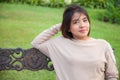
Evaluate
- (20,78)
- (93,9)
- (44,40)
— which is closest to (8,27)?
(20,78)

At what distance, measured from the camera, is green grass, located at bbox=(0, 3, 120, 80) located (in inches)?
185

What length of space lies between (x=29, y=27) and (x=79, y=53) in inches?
71.1

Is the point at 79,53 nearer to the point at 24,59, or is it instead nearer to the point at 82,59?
the point at 82,59

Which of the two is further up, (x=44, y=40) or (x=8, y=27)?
(x=44, y=40)

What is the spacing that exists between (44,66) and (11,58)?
269mm

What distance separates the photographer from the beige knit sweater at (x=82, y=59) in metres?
3.42

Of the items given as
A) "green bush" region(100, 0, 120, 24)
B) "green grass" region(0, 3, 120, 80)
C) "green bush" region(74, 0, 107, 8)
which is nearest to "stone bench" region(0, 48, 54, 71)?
"green grass" region(0, 3, 120, 80)

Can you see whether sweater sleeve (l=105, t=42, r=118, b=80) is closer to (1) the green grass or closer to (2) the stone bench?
(2) the stone bench

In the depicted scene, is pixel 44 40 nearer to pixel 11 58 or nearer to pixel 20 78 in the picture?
pixel 11 58

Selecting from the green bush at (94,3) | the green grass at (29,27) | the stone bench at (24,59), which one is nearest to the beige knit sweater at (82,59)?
the stone bench at (24,59)

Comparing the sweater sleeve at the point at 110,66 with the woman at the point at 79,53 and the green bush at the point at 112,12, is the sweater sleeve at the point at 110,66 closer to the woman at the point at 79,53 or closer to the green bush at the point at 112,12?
the woman at the point at 79,53

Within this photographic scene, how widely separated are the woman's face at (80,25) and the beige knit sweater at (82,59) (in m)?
0.07

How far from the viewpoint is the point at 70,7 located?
3482 mm

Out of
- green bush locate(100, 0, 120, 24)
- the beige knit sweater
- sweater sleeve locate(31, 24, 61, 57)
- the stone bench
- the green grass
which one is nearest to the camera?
the beige knit sweater
